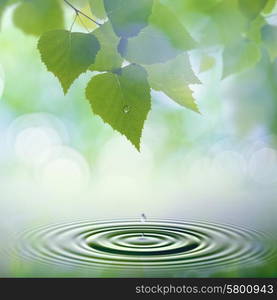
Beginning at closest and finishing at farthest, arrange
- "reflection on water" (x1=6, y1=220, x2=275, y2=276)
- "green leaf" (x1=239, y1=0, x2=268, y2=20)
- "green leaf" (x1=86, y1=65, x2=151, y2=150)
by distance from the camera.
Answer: "green leaf" (x1=86, y1=65, x2=151, y2=150)
"green leaf" (x1=239, y1=0, x2=268, y2=20)
"reflection on water" (x1=6, y1=220, x2=275, y2=276)

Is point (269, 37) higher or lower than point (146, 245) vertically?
higher

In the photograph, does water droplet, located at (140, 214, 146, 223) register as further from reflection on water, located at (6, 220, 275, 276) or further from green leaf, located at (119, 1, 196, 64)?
green leaf, located at (119, 1, 196, 64)

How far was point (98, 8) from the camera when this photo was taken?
0.89 ft

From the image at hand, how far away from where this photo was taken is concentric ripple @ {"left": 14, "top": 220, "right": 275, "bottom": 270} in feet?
1.99

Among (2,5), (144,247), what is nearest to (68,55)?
(2,5)

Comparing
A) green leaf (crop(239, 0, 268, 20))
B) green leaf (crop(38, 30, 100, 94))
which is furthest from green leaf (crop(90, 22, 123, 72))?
green leaf (crop(239, 0, 268, 20))

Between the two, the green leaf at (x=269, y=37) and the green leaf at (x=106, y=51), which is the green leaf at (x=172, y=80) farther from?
the green leaf at (x=269, y=37)

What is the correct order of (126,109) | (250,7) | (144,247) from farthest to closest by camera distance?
(144,247) < (250,7) < (126,109)

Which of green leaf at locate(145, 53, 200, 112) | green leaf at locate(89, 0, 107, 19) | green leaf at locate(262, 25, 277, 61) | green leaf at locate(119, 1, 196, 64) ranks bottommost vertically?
green leaf at locate(145, 53, 200, 112)

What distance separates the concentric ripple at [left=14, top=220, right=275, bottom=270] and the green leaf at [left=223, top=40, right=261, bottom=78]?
0.92 ft

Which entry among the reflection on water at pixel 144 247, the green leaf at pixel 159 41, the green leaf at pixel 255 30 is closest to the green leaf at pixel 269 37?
the green leaf at pixel 255 30

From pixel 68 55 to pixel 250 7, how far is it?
0.58ft

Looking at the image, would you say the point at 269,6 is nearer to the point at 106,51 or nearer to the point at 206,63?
the point at 206,63

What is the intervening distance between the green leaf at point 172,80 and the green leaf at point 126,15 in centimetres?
2
